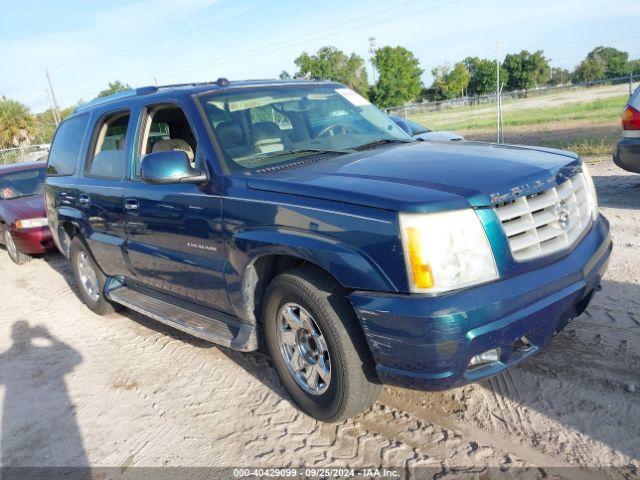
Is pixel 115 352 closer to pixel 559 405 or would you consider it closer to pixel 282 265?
pixel 282 265

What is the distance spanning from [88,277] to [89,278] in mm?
40

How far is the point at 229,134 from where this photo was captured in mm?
3637

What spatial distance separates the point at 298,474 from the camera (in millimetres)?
2832

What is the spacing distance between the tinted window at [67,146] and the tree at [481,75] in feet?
276

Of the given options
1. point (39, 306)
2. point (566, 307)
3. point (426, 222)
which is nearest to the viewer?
point (426, 222)

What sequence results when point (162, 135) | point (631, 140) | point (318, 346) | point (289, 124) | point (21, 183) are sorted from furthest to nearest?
point (21, 183), point (631, 140), point (162, 135), point (289, 124), point (318, 346)

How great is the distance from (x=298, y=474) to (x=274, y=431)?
431 mm

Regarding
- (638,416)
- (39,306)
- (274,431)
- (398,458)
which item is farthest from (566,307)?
(39,306)

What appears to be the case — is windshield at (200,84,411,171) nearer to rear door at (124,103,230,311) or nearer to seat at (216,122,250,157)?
seat at (216,122,250,157)

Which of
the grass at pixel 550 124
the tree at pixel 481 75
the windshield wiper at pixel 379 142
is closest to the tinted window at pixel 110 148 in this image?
the windshield wiper at pixel 379 142

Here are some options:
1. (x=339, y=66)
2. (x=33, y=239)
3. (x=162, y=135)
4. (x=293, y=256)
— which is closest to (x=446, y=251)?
(x=293, y=256)

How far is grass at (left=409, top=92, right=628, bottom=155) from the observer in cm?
1313

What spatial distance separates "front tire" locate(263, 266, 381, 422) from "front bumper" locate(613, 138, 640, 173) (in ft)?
16.6

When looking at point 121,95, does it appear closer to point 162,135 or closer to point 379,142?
point 162,135
